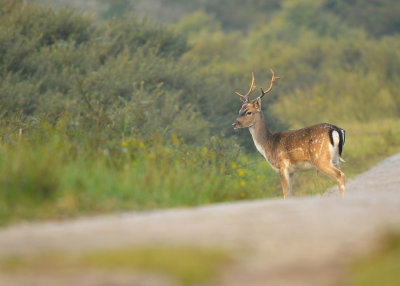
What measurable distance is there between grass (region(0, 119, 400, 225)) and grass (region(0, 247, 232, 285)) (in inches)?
70.2

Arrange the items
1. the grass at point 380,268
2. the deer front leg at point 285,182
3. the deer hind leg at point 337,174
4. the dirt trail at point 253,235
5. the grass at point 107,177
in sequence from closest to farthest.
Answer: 1. the grass at point 380,268
2. the dirt trail at point 253,235
3. the grass at point 107,177
4. the deer hind leg at point 337,174
5. the deer front leg at point 285,182

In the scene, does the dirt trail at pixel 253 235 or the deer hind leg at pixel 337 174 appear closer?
the dirt trail at pixel 253 235

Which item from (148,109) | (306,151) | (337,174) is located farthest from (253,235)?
(148,109)

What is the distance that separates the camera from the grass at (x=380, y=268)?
16.0 feet

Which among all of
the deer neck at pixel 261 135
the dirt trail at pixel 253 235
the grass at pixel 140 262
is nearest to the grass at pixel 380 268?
the dirt trail at pixel 253 235

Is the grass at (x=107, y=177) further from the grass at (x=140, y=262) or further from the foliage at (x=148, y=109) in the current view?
the grass at (x=140, y=262)

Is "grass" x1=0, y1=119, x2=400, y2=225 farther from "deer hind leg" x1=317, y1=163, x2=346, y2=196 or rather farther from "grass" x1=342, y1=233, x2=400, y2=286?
"grass" x1=342, y1=233, x2=400, y2=286

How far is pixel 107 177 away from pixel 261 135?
6.06 metres

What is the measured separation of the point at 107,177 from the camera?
8172 mm

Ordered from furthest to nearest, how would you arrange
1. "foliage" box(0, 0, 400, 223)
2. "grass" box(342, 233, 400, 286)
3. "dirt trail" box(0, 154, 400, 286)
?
1. "foliage" box(0, 0, 400, 223)
2. "dirt trail" box(0, 154, 400, 286)
3. "grass" box(342, 233, 400, 286)

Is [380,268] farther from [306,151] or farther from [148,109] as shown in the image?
[148,109]

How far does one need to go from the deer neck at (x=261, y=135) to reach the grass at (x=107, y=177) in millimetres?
1986

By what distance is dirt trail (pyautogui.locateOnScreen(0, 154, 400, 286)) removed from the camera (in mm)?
5016

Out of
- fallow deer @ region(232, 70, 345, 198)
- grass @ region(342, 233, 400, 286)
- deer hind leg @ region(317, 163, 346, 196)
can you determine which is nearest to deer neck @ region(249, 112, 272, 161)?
fallow deer @ region(232, 70, 345, 198)
